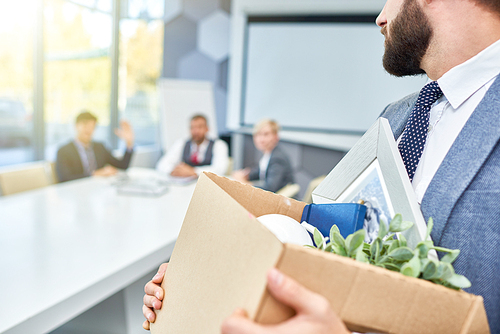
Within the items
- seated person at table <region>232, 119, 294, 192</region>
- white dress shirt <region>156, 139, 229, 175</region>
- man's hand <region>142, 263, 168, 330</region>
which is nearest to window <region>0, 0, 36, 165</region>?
white dress shirt <region>156, 139, 229, 175</region>

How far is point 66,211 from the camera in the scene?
201cm

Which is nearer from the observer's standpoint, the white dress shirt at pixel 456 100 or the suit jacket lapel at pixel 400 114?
the white dress shirt at pixel 456 100

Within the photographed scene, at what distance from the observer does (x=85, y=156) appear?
3.58 metres

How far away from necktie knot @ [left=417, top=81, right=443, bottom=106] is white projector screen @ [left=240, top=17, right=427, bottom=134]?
4.48 metres

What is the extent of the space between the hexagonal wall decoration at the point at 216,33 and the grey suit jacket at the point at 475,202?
573cm

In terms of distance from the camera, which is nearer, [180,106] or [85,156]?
[85,156]

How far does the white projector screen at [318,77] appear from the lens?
5.08 meters

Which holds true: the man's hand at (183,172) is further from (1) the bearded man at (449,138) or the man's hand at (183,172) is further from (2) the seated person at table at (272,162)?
(1) the bearded man at (449,138)

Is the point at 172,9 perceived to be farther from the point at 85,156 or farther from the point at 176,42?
the point at 85,156

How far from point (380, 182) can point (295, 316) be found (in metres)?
0.25

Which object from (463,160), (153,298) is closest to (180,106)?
(153,298)

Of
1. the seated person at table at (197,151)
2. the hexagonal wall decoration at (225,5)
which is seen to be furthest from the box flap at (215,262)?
the hexagonal wall decoration at (225,5)

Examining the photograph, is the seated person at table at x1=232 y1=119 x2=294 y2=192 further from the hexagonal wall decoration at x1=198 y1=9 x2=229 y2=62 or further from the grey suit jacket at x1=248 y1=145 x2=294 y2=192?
the hexagonal wall decoration at x1=198 y1=9 x2=229 y2=62

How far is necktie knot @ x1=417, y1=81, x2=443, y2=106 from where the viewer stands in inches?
29.3
